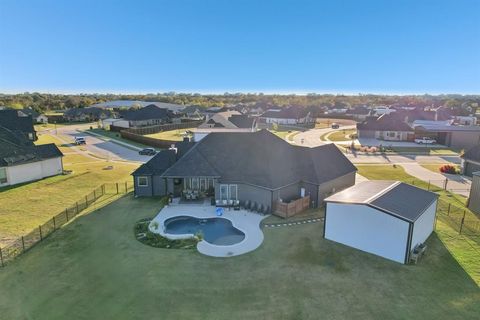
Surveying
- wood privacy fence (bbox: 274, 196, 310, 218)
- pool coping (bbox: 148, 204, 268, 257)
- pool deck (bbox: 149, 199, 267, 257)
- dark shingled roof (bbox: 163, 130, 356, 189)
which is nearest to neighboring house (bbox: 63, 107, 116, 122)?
dark shingled roof (bbox: 163, 130, 356, 189)

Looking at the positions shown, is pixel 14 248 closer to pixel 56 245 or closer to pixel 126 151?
pixel 56 245

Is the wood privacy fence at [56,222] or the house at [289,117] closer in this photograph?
the wood privacy fence at [56,222]

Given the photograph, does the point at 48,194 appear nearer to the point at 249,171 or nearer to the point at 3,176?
the point at 3,176

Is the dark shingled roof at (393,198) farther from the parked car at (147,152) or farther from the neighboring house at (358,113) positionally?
the neighboring house at (358,113)

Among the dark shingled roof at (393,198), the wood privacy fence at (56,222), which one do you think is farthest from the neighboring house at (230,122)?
the dark shingled roof at (393,198)

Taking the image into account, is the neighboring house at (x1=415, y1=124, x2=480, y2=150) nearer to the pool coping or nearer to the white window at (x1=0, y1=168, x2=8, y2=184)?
the pool coping

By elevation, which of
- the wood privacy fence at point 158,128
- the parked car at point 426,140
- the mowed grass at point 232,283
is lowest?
the mowed grass at point 232,283
